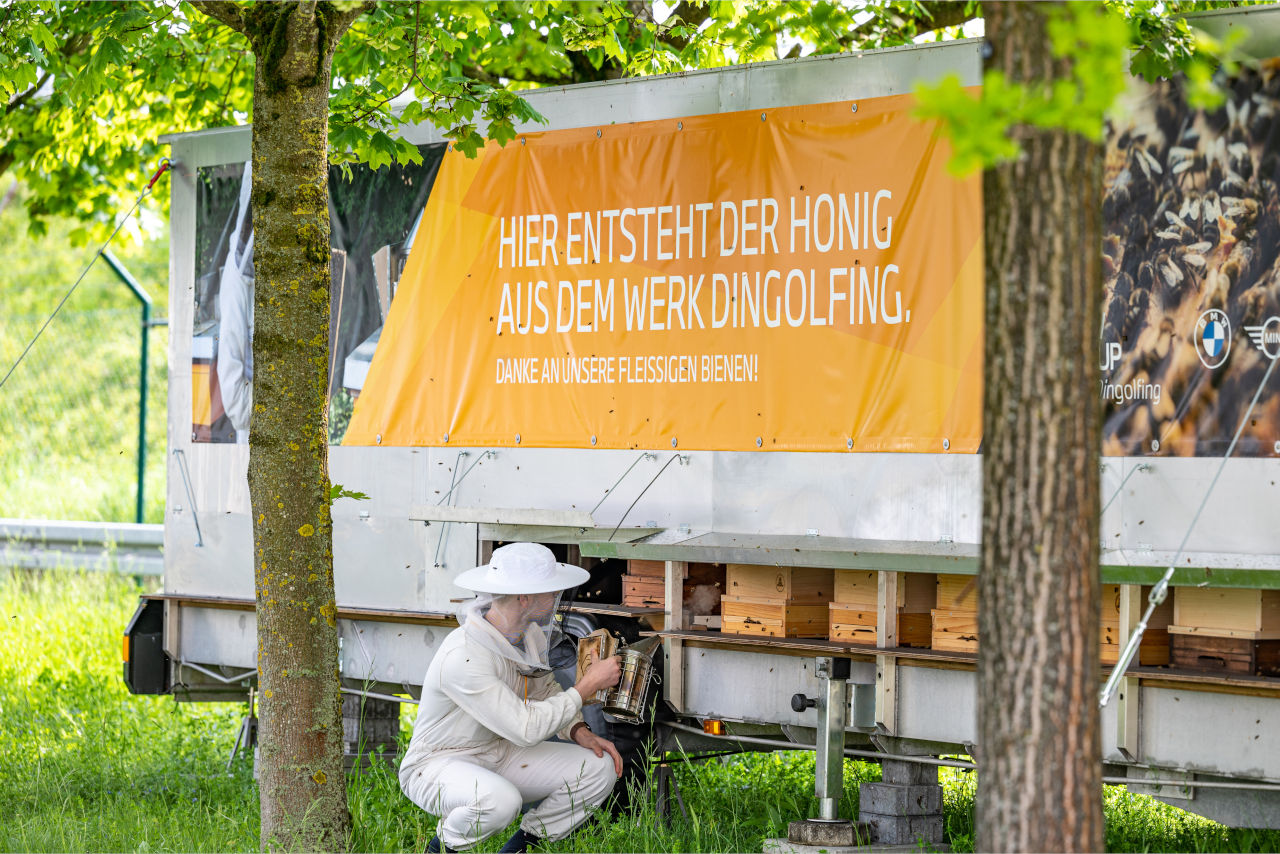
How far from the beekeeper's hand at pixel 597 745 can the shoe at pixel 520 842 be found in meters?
0.42

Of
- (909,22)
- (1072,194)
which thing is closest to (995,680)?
(1072,194)

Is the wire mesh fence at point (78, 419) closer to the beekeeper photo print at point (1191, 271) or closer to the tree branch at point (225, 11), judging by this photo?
the tree branch at point (225, 11)

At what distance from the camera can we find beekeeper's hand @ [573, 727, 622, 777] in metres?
5.89

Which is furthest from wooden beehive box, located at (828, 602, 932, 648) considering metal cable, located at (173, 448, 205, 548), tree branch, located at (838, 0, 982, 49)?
tree branch, located at (838, 0, 982, 49)

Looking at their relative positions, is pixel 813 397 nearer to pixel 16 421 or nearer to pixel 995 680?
pixel 995 680

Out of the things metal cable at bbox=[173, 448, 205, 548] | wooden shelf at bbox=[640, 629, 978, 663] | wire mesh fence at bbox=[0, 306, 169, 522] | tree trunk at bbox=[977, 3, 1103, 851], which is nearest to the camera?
tree trunk at bbox=[977, 3, 1103, 851]

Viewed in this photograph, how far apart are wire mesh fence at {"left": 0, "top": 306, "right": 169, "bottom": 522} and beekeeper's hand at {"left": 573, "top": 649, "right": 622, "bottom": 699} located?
10.8 m

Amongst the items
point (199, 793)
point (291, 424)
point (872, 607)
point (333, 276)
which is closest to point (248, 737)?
point (199, 793)

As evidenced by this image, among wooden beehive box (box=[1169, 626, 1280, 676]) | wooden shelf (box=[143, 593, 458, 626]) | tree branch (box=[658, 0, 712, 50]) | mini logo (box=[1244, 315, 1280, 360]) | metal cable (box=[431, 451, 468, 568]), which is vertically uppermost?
tree branch (box=[658, 0, 712, 50])

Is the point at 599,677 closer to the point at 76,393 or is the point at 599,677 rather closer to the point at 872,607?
the point at 872,607

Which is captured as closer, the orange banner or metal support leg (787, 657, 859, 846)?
metal support leg (787, 657, 859, 846)

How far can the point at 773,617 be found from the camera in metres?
5.72

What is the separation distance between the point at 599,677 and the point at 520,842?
724mm

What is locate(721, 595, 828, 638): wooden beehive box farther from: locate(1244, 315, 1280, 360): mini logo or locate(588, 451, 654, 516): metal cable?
locate(1244, 315, 1280, 360): mini logo
